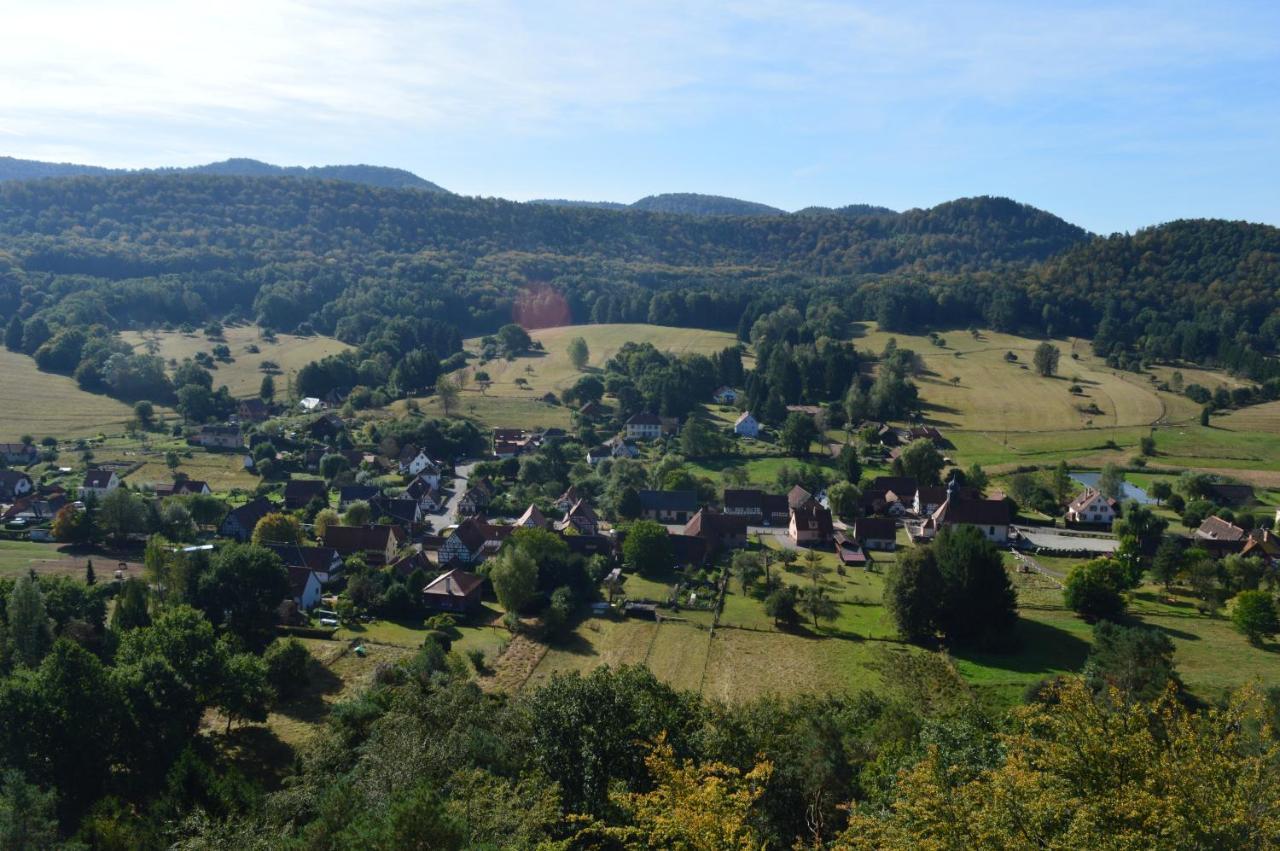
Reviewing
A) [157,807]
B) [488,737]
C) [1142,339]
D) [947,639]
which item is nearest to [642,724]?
[488,737]

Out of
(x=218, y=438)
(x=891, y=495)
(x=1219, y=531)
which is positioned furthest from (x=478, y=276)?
(x=1219, y=531)

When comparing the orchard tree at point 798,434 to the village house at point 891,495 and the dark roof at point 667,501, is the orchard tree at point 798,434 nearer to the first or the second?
the village house at point 891,495

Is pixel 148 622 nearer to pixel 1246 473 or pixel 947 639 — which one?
pixel 947 639

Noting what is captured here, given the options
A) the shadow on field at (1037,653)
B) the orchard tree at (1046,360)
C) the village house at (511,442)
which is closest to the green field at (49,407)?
the village house at (511,442)

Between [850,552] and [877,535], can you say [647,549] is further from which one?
[877,535]

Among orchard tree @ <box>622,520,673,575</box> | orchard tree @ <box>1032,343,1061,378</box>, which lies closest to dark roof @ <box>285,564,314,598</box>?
orchard tree @ <box>622,520,673,575</box>

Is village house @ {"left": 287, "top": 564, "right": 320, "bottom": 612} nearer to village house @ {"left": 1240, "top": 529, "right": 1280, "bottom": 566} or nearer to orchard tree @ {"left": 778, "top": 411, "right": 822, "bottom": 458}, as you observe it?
orchard tree @ {"left": 778, "top": 411, "right": 822, "bottom": 458}
